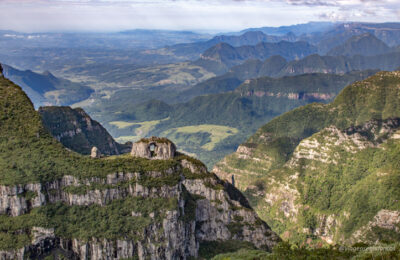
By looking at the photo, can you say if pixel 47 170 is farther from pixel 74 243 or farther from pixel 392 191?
pixel 392 191

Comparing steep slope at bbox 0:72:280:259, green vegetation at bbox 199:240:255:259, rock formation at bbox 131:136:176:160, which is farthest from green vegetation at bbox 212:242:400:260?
rock formation at bbox 131:136:176:160

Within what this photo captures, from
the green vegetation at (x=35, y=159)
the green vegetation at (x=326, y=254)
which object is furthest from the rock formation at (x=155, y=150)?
the green vegetation at (x=326, y=254)

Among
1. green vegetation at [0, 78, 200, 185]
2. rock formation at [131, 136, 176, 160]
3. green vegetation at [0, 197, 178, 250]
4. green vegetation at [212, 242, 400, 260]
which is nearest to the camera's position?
green vegetation at [212, 242, 400, 260]

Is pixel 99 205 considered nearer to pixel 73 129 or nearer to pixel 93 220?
pixel 93 220

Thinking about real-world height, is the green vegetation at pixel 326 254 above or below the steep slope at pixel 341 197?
above

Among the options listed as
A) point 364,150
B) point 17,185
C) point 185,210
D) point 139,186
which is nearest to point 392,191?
point 364,150

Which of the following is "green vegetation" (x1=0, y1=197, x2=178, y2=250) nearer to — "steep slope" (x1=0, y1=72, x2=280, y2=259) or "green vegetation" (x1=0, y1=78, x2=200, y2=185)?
"steep slope" (x1=0, y1=72, x2=280, y2=259)

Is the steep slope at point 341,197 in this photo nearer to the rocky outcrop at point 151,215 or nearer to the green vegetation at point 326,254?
the rocky outcrop at point 151,215
